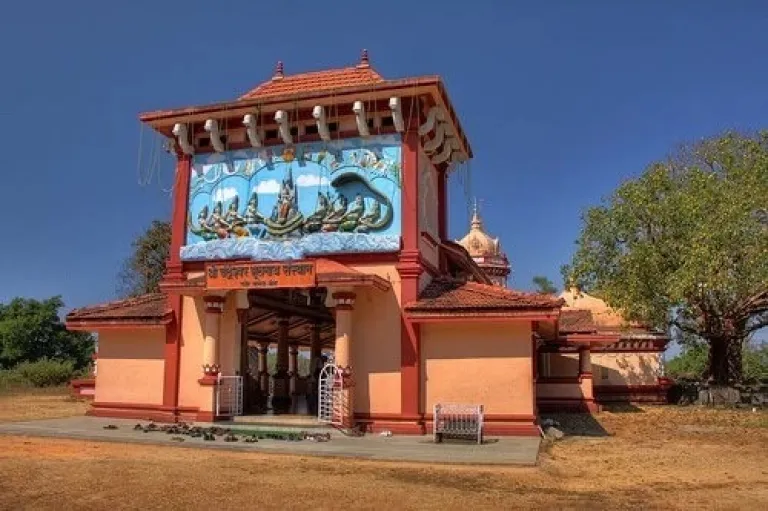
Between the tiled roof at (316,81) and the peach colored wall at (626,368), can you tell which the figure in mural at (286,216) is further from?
the peach colored wall at (626,368)

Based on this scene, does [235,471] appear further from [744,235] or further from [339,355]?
[744,235]

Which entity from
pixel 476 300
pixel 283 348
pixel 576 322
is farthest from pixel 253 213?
pixel 576 322

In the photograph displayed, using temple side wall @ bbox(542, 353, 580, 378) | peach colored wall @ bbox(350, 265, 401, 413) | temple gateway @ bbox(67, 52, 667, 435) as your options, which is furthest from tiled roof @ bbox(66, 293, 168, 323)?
temple side wall @ bbox(542, 353, 580, 378)

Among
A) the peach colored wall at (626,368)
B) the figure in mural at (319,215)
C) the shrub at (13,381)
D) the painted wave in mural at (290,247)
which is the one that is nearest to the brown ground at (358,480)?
the painted wave in mural at (290,247)

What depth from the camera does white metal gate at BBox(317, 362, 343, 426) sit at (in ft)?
47.9

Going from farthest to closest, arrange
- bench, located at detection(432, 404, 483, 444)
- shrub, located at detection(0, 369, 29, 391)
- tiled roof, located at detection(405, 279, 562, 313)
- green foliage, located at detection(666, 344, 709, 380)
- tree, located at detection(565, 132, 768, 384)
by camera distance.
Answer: green foliage, located at detection(666, 344, 709, 380), shrub, located at detection(0, 369, 29, 391), tree, located at detection(565, 132, 768, 384), tiled roof, located at detection(405, 279, 562, 313), bench, located at detection(432, 404, 483, 444)

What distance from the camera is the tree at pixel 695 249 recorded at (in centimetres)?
2261

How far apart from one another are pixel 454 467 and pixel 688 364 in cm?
5081

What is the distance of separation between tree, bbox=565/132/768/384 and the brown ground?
10.4 metres

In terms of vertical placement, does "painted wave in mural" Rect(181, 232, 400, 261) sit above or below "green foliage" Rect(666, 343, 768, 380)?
above

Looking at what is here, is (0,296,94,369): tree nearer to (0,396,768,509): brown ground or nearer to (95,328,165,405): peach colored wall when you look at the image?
(95,328,165,405): peach colored wall

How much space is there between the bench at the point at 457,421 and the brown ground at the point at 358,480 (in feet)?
4.84

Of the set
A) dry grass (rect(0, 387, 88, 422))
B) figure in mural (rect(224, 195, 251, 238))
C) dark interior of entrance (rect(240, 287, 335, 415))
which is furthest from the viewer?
dry grass (rect(0, 387, 88, 422))

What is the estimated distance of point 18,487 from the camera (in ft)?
27.0
